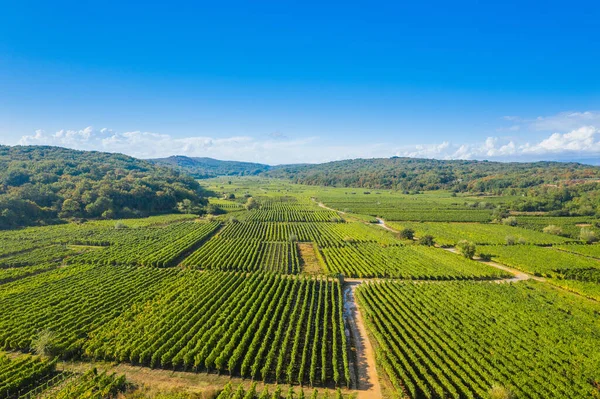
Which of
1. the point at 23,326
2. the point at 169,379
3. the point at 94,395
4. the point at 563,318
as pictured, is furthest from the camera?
the point at 563,318

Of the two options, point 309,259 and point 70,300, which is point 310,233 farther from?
point 70,300

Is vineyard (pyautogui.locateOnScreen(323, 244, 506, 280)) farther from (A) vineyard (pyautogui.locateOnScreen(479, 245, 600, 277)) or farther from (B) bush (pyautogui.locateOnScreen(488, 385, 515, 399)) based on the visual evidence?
(B) bush (pyautogui.locateOnScreen(488, 385, 515, 399))

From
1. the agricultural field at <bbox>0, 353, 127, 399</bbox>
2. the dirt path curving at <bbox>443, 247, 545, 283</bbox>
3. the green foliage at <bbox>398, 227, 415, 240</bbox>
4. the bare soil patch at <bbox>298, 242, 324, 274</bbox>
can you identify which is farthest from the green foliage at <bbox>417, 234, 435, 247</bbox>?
the agricultural field at <bbox>0, 353, 127, 399</bbox>

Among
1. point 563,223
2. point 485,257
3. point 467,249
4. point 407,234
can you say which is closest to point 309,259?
point 407,234

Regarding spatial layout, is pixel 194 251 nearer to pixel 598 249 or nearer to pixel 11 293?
pixel 11 293

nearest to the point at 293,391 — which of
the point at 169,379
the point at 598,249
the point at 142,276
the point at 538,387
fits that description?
the point at 169,379

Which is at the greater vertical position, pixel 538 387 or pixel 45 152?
pixel 45 152
